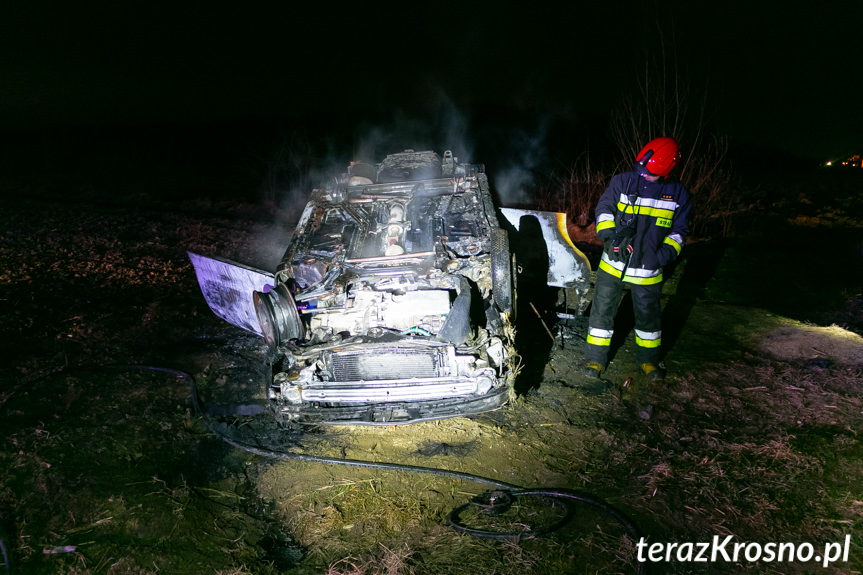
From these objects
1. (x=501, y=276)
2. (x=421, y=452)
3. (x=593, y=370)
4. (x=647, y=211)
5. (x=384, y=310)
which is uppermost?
(x=647, y=211)

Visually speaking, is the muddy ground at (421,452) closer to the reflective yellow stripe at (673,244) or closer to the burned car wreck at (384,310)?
the burned car wreck at (384,310)

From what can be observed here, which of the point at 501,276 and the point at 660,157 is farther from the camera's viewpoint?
the point at 501,276

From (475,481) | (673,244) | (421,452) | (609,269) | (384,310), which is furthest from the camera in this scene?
(609,269)

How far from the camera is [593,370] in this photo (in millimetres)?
4309

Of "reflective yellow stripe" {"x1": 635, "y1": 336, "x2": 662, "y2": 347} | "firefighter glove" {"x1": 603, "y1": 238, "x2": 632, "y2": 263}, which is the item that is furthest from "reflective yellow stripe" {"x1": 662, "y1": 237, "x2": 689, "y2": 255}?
"reflective yellow stripe" {"x1": 635, "y1": 336, "x2": 662, "y2": 347}

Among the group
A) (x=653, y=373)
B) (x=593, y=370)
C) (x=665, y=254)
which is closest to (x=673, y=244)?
(x=665, y=254)

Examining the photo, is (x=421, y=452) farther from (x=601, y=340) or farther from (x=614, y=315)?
(x=614, y=315)

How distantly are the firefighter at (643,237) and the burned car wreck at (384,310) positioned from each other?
2.68ft

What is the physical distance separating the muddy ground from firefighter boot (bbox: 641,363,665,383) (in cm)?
10

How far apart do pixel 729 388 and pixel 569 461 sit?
70.6 inches

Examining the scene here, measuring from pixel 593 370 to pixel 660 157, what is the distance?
6.44 ft

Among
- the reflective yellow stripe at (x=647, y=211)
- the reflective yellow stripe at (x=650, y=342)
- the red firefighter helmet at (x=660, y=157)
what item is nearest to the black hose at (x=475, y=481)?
the reflective yellow stripe at (x=650, y=342)

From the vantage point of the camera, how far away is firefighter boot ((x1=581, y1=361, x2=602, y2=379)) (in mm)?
4289

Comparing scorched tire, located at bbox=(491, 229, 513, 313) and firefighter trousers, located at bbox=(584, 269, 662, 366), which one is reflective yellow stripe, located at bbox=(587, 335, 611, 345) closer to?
firefighter trousers, located at bbox=(584, 269, 662, 366)
